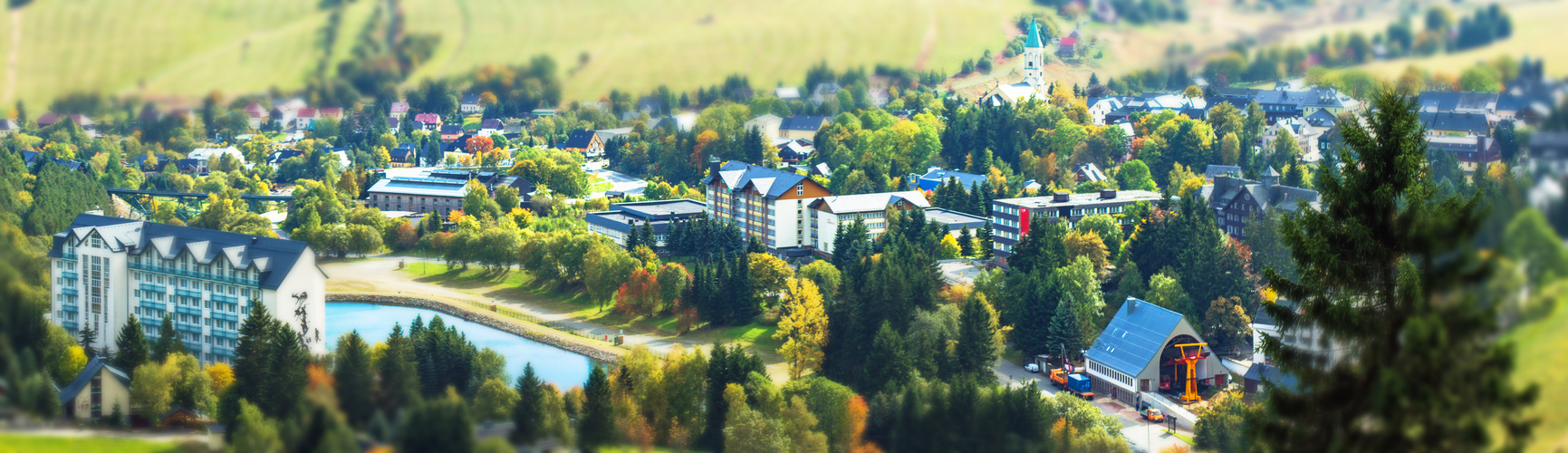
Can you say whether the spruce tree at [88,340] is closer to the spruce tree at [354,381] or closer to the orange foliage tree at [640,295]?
the spruce tree at [354,381]

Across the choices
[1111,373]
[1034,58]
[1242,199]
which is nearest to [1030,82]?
[1034,58]

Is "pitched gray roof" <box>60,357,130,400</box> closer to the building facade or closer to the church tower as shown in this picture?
the building facade

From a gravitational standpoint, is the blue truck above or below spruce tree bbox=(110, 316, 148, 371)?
below

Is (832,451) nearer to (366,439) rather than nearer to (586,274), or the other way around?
(366,439)

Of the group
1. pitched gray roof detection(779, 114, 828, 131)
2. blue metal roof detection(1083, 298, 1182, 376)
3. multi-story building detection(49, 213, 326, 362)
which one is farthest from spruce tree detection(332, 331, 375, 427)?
pitched gray roof detection(779, 114, 828, 131)

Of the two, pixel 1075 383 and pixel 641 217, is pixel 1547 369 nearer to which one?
pixel 1075 383

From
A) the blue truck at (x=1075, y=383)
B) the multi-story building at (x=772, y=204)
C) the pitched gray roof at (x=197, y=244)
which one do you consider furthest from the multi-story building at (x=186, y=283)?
the multi-story building at (x=772, y=204)

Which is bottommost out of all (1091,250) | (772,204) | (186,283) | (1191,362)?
(1191,362)
